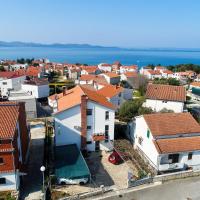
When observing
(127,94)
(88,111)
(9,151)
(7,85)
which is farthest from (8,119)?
(7,85)

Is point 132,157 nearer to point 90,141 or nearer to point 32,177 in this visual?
point 90,141

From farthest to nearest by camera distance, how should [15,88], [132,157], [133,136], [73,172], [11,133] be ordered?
1. [15,88]
2. [133,136]
3. [132,157]
4. [73,172]
5. [11,133]

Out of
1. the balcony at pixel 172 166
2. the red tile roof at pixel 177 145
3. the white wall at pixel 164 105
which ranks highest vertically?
the white wall at pixel 164 105

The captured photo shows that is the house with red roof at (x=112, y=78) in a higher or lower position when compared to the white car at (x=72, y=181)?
higher

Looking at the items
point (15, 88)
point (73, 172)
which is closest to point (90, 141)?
point (73, 172)

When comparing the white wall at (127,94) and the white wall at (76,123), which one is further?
the white wall at (127,94)

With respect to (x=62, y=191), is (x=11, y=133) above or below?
above

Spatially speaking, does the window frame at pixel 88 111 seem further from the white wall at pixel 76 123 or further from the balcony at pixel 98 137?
the balcony at pixel 98 137

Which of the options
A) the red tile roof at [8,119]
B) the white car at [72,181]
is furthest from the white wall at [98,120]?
the red tile roof at [8,119]

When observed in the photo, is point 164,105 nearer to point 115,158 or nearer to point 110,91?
point 110,91
